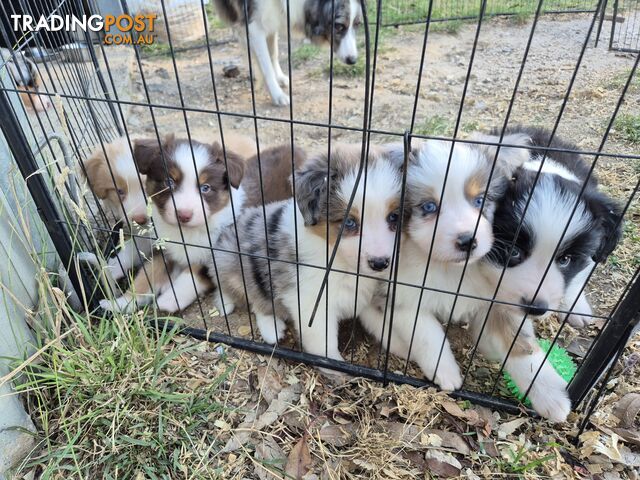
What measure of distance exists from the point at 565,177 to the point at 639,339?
1075mm

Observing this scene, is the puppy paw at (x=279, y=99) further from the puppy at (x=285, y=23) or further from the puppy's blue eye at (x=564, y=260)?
the puppy's blue eye at (x=564, y=260)

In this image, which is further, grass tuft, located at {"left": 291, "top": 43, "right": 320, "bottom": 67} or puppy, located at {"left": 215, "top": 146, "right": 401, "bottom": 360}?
grass tuft, located at {"left": 291, "top": 43, "right": 320, "bottom": 67}

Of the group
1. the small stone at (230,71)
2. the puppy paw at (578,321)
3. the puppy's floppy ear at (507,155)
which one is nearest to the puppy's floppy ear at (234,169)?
the puppy's floppy ear at (507,155)

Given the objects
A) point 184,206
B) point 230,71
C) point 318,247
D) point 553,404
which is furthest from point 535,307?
point 230,71

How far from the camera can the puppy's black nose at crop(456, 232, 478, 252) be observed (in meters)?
Result: 1.97

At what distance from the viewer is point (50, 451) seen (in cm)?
214

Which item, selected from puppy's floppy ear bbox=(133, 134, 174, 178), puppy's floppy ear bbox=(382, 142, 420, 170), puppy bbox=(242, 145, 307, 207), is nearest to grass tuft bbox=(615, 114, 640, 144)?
puppy bbox=(242, 145, 307, 207)

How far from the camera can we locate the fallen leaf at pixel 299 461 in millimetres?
2166

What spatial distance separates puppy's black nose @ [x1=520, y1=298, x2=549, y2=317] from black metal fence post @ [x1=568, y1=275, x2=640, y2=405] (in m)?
0.24

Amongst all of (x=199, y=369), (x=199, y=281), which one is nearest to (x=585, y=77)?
(x=199, y=281)

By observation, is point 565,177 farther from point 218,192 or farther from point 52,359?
point 52,359

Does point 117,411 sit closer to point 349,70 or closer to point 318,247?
point 318,247

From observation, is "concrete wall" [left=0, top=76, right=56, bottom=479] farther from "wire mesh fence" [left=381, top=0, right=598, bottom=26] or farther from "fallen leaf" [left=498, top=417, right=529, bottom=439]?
"wire mesh fence" [left=381, top=0, right=598, bottom=26]

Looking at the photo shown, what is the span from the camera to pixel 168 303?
2895 millimetres
